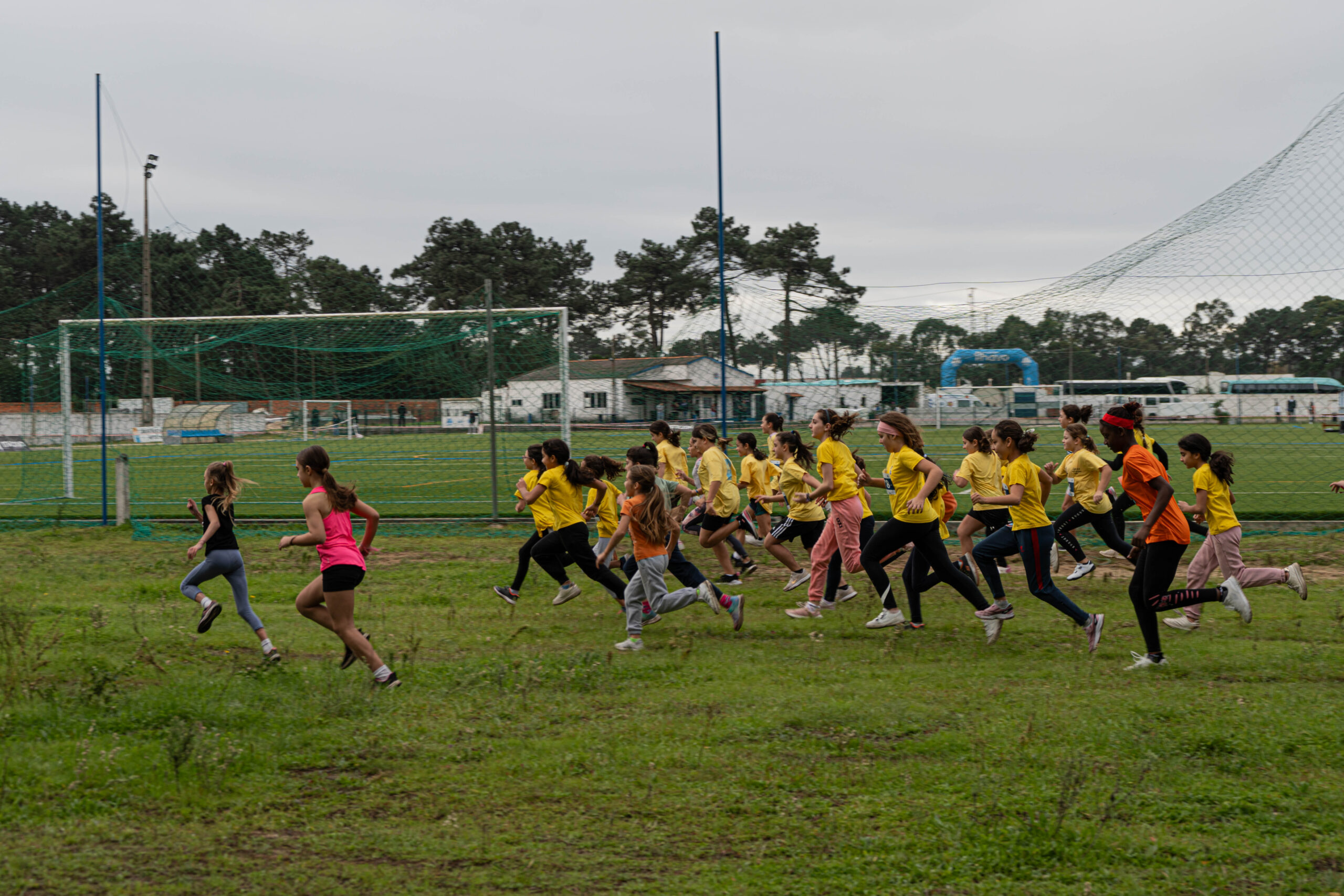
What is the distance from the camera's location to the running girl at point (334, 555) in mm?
6617

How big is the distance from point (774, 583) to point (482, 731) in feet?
18.1

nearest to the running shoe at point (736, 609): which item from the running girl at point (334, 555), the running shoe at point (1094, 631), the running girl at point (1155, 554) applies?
the running shoe at point (1094, 631)

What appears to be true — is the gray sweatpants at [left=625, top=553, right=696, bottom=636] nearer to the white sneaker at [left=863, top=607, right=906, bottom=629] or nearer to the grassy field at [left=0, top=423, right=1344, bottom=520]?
the white sneaker at [left=863, top=607, right=906, bottom=629]

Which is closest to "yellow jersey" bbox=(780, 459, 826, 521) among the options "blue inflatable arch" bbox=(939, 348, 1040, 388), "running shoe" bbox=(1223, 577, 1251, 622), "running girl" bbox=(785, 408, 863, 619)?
"running girl" bbox=(785, 408, 863, 619)

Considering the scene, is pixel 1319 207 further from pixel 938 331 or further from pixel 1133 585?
pixel 1133 585

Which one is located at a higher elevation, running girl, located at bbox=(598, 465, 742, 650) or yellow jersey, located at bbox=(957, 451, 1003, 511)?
yellow jersey, located at bbox=(957, 451, 1003, 511)

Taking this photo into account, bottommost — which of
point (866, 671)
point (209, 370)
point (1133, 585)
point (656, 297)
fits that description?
point (866, 671)

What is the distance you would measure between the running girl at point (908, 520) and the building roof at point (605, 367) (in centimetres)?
837

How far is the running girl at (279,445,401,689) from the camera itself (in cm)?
662

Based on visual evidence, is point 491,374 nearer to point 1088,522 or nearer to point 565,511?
point 565,511

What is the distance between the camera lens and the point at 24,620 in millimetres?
7984

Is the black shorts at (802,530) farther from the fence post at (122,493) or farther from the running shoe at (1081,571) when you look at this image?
the fence post at (122,493)

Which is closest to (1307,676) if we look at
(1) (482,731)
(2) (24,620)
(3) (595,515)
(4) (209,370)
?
(1) (482,731)

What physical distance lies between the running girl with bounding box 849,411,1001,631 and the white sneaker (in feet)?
0.04
